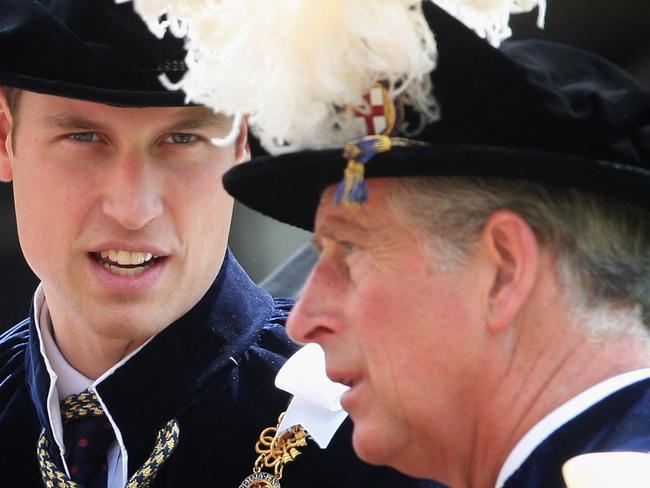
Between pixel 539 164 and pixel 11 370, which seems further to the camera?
pixel 11 370

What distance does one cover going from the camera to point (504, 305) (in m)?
2.13

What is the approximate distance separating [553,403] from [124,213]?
1.15 metres

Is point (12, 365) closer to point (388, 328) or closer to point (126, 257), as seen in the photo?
point (126, 257)

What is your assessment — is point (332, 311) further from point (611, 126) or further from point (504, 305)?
point (611, 126)

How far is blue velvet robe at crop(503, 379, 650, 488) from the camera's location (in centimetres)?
207

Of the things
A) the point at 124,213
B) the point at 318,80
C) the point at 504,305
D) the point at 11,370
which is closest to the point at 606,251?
the point at 504,305

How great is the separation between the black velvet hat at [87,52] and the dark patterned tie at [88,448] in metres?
0.69

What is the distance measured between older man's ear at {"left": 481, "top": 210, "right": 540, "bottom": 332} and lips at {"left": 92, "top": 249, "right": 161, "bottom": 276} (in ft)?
3.50

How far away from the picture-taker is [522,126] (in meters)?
2.12

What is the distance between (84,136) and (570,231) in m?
1.29

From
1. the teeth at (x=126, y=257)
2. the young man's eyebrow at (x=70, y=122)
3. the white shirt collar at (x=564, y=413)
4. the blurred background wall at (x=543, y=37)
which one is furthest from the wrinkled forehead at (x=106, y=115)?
the blurred background wall at (x=543, y=37)

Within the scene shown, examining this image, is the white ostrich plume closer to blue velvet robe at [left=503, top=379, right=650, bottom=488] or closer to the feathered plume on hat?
the feathered plume on hat

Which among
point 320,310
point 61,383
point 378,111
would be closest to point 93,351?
point 61,383

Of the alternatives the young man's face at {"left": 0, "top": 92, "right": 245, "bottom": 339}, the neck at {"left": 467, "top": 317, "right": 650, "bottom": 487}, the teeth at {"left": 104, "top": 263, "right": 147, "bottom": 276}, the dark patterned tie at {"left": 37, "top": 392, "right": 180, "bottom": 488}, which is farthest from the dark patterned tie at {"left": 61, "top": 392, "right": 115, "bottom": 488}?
the neck at {"left": 467, "top": 317, "right": 650, "bottom": 487}
